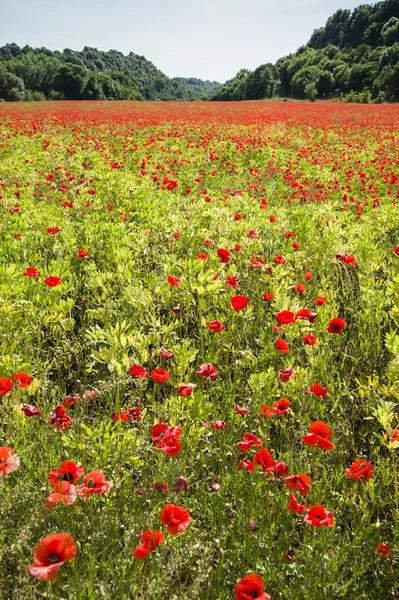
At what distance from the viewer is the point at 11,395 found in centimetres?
208

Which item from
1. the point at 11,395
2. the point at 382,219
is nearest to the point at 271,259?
the point at 382,219

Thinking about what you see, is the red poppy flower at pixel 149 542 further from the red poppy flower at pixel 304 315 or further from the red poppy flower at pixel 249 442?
the red poppy flower at pixel 304 315

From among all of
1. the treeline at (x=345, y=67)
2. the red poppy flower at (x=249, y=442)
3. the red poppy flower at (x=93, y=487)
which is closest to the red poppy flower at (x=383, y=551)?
the red poppy flower at (x=249, y=442)

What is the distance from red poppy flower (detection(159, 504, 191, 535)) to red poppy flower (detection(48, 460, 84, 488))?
1.22 feet

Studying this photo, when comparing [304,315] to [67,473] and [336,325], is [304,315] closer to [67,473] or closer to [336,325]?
[336,325]

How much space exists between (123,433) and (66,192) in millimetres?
5797

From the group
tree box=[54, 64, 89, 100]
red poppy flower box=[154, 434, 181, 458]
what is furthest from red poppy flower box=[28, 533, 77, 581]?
tree box=[54, 64, 89, 100]

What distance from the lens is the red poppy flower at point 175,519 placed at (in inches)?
52.8

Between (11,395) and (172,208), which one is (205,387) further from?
(172,208)

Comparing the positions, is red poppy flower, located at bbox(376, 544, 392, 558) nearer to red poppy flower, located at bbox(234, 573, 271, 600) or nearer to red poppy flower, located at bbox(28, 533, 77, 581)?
red poppy flower, located at bbox(234, 573, 271, 600)

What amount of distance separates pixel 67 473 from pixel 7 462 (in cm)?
23

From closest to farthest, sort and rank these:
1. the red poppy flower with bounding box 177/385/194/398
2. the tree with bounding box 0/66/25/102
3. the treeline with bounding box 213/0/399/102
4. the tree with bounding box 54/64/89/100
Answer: the red poppy flower with bounding box 177/385/194/398, the treeline with bounding box 213/0/399/102, the tree with bounding box 0/66/25/102, the tree with bounding box 54/64/89/100

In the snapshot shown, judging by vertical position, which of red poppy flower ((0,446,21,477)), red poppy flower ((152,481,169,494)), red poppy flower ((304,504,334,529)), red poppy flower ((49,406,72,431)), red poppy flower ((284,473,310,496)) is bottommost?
red poppy flower ((152,481,169,494))

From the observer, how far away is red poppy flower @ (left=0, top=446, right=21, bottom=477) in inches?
53.7
